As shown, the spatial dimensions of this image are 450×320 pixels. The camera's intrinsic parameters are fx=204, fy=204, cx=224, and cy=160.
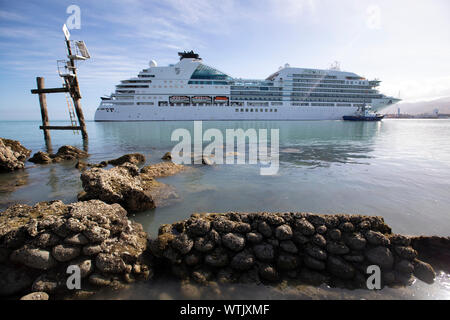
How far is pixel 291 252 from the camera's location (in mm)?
3369

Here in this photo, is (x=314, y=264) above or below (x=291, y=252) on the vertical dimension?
below

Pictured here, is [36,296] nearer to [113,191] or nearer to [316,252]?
[113,191]

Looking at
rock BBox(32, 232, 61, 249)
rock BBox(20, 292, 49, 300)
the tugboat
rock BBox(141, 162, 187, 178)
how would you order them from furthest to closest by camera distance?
the tugboat
rock BBox(141, 162, 187, 178)
rock BBox(32, 232, 61, 249)
rock BBox(20, 292, 49, 300)

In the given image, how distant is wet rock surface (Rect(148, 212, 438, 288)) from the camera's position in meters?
3.17

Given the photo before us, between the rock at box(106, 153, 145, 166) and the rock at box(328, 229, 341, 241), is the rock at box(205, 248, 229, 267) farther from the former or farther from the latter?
the rock at box(106, 153, 145, 166)

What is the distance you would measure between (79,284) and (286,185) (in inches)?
248

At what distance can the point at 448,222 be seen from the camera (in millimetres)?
4809

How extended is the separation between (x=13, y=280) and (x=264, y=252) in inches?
143

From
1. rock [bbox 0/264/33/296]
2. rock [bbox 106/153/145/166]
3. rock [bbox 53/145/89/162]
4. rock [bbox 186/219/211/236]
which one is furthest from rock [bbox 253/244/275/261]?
rock [bbox 53/145/89/162]

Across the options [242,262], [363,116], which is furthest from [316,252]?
[363,116]

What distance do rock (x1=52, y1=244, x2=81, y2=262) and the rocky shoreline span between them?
0.04 ft

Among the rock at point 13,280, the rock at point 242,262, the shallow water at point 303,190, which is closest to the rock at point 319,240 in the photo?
the rock at point 242,262

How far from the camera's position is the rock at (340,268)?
315 cm

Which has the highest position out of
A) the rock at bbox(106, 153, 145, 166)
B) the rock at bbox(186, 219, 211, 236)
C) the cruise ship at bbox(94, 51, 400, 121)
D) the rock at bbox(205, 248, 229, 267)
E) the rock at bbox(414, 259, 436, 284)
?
the cruise ship at bbox(94, 51, 400, 121)
